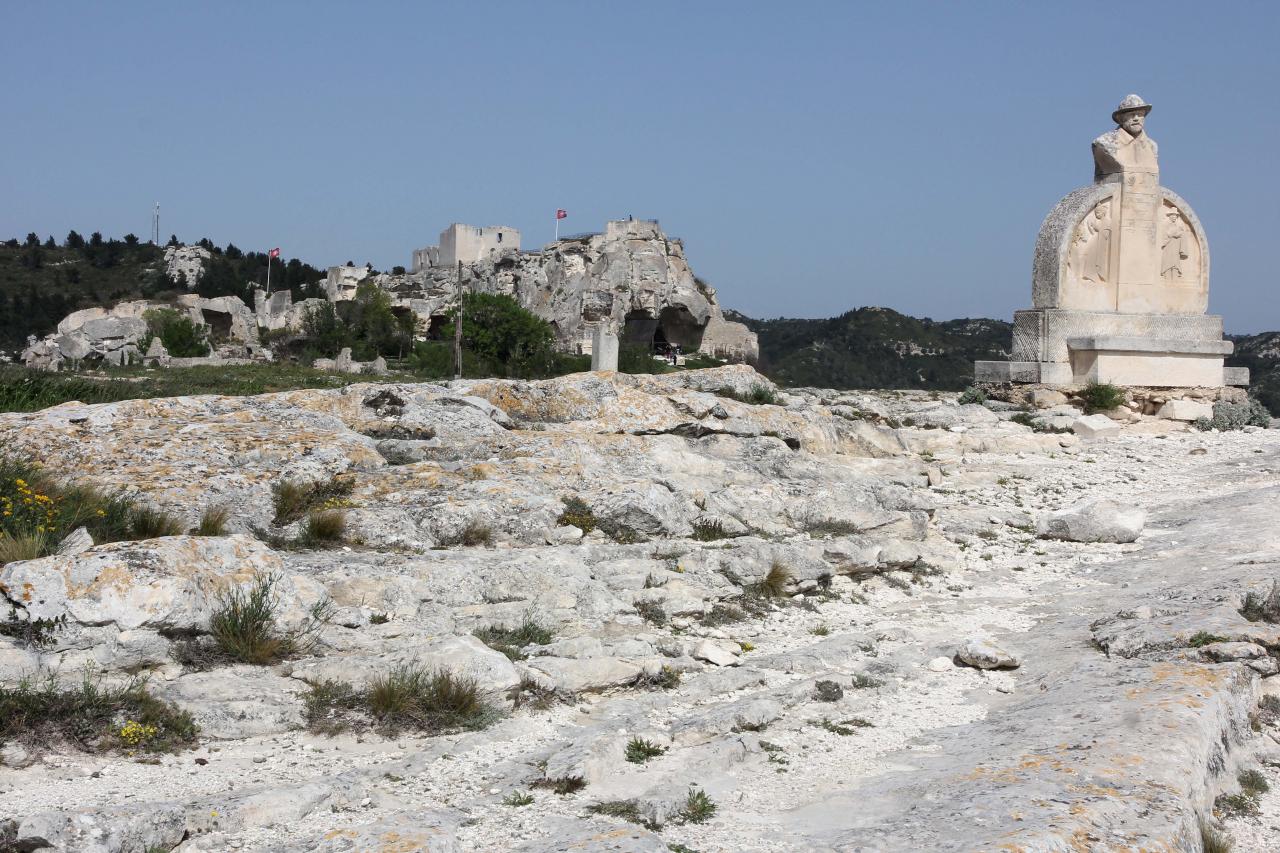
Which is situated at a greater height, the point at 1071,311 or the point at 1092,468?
the point at 1071,311

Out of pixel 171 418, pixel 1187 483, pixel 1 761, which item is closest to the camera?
pixel 1 761

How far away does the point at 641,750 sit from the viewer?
391cm

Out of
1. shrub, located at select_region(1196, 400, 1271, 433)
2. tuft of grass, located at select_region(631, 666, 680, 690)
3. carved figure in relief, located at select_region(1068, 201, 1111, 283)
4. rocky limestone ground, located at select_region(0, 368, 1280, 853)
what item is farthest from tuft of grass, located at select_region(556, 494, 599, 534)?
shrub, located at select_region(1196, 400, 1271, 433)

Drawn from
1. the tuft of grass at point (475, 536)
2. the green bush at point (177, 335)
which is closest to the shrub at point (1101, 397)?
the tuft of grass at point (475, 536)

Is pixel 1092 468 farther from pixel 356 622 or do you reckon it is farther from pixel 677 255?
pixel 677 255

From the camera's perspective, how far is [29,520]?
4926 mm

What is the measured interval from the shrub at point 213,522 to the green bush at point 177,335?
125 feet

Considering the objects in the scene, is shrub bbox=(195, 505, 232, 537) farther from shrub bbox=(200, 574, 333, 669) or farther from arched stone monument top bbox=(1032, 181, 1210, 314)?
arched stone monument top bbox=(1032, 181, 1210, 314)

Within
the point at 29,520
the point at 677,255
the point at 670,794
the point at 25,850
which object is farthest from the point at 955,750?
the point at 677,255

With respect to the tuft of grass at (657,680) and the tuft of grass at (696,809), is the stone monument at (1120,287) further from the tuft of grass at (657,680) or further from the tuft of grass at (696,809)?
the tuft of grass at (696,809)

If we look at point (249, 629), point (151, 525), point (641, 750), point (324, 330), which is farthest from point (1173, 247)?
point (324, 330)

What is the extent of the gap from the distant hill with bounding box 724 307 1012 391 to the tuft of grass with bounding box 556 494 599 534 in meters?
36.4

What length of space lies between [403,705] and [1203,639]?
381 cm

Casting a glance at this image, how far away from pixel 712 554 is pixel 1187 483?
25.1ft
